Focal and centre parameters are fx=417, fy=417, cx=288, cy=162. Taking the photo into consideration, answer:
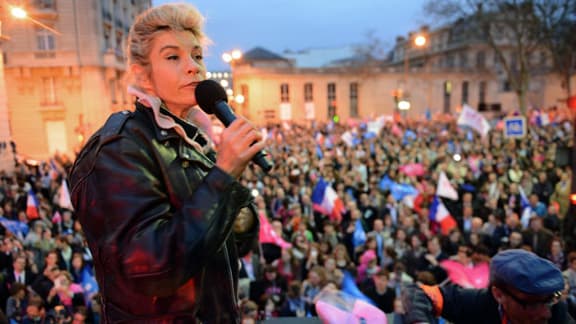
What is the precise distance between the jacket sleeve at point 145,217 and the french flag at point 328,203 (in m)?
8.22

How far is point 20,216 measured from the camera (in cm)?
852

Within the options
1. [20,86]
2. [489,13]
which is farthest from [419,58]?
[20,86]

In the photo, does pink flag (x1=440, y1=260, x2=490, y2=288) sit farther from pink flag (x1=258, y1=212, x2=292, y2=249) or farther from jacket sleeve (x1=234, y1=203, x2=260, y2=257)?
jacket sleeve (x1=234, y1=203, x2=260, y2=257)

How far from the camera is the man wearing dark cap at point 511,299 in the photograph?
6.87ft

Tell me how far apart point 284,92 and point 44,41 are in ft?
95.2

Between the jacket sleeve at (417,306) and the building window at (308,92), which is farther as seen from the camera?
the building window at (308,92)

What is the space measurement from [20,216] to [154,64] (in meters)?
8.86

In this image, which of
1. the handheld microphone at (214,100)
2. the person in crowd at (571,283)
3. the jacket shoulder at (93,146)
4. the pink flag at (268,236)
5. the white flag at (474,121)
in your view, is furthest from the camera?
the white flag at (474,121)

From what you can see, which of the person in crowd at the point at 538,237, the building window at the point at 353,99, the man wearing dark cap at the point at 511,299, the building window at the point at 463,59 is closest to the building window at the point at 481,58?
the building window at the point at 463,59

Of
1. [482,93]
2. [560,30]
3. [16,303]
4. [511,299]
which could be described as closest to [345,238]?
[16,303]

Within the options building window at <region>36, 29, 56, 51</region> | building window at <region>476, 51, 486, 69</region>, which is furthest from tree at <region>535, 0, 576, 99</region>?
building window at <region>36, 29, 56, 51</region>

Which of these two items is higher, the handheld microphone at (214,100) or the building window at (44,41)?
the building window at (44,41)

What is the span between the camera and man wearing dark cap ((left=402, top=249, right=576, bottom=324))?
2.09 m

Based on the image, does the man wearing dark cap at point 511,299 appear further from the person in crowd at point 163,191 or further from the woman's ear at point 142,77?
the woman's ear at point 142,77
